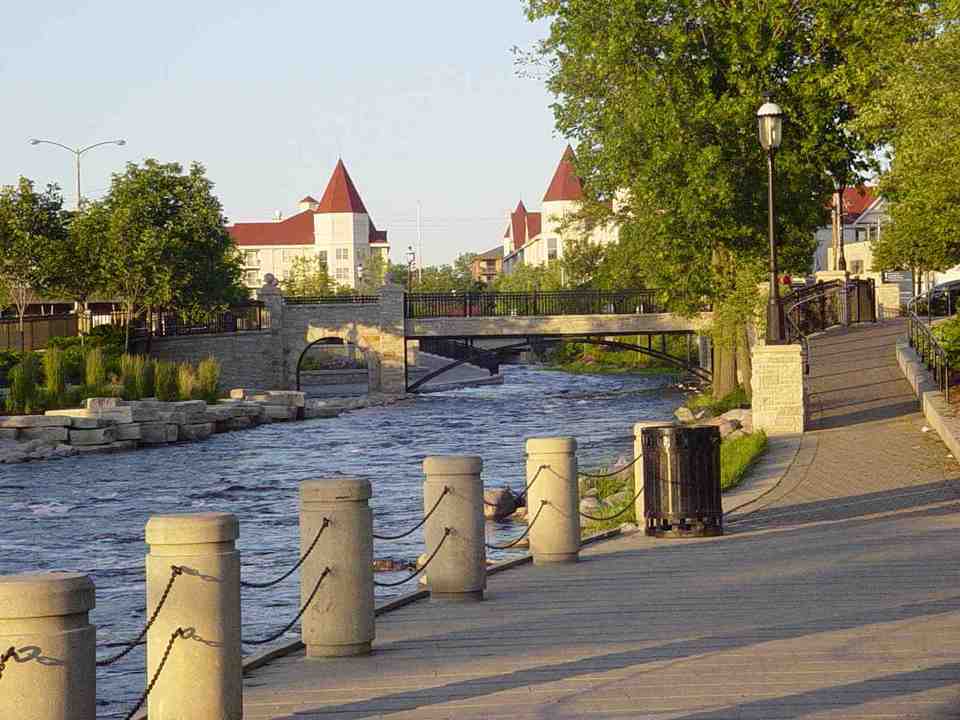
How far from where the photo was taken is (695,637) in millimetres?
9609

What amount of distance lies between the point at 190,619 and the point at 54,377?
4235cm

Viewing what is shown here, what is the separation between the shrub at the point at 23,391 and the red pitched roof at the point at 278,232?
12172 cm

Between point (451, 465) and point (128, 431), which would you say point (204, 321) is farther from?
point (451, 465)

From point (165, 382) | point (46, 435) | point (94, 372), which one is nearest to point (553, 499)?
point (46, 435)

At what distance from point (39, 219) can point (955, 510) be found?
55.7 metres

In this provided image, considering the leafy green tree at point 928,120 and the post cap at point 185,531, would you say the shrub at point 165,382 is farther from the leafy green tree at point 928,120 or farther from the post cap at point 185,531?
the post cap at point 185,531

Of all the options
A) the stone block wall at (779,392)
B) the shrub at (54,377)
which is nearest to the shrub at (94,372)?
the shrub at (54,377)

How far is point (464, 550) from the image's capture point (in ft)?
36.1

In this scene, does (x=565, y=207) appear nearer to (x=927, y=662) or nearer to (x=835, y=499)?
(x=835, y=499)

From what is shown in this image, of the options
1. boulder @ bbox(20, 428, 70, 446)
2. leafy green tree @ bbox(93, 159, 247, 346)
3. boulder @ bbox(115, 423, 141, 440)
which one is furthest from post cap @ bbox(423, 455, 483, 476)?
leafy green tree @ bbox(93, 159, 247, 346)

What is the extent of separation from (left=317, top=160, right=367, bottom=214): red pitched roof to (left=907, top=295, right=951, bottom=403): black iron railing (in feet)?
439

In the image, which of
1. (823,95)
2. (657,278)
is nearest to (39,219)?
(657,278)

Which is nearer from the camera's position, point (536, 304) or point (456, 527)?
point (456, 527)

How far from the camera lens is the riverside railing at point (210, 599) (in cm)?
572
